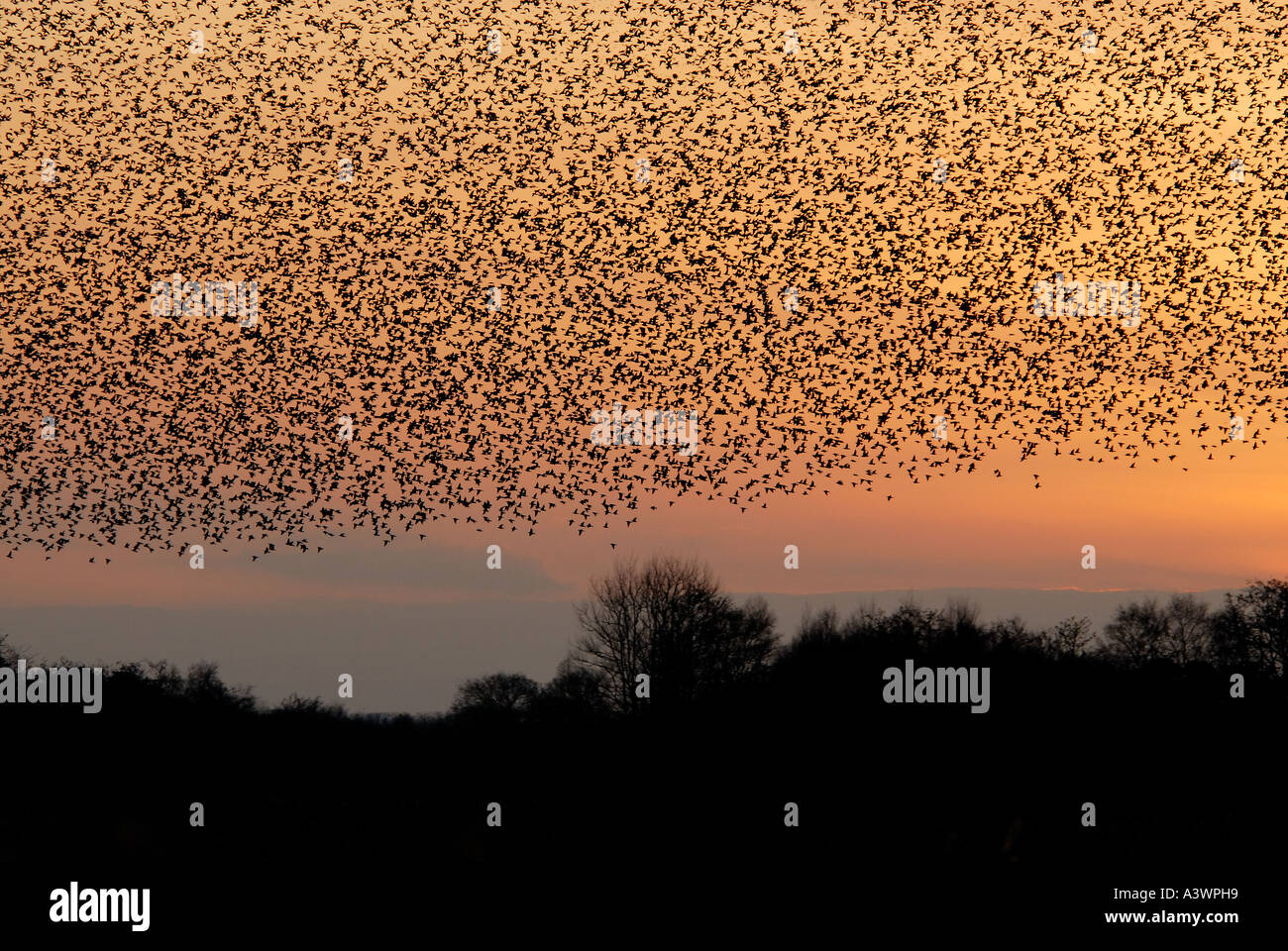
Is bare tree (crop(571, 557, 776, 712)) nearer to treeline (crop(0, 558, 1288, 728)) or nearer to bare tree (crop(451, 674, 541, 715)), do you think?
treeline (crop(0, 558, 1288, 728))

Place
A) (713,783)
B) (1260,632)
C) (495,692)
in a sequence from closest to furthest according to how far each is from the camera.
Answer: (713,783), (1260,632), (495,692)

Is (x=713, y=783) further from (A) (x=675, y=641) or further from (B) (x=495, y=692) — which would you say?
(B) (x=495, y=692)

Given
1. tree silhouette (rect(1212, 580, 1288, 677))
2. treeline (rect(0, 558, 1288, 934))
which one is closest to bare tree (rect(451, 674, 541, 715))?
treeline (rect(0, 558, 1288, 934))

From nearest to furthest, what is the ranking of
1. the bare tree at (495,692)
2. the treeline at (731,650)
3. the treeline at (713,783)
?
1. the treeline at (713,783)
2. the treeline at (731,650)
3. the bare tree at (495,692)

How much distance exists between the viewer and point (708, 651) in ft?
212

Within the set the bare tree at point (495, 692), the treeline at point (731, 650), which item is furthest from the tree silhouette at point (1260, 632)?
the bare tree at point (495, 692)

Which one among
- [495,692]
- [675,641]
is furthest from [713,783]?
[495,692]

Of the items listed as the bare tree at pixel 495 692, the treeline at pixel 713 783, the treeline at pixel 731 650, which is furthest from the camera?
the bare tree at pixel 495 692

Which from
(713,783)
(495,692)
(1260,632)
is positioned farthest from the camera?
(495,692)

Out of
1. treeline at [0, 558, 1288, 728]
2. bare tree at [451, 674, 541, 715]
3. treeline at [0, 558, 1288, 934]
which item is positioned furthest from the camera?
bare tree at [451, 674, 541, 715]

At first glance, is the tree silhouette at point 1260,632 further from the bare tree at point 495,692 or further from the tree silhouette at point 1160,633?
the bare tree at point 495,692

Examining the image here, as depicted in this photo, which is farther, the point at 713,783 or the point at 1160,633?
the point at 1160,633
